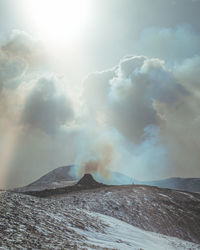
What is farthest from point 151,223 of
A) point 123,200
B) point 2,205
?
point 2,205

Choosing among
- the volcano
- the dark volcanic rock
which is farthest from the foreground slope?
the volcano

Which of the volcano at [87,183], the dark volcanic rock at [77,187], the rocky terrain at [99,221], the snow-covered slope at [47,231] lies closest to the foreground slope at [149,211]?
the rocky terrain at [99,221]

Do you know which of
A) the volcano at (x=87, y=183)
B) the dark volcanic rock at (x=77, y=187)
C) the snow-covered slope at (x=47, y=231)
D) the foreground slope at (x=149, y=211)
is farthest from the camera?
the volcano at (x=87, y=183)

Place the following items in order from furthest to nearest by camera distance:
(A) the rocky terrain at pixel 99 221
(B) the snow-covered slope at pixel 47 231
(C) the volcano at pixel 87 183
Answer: (C) the volcano at pixel 87 183, (A) the rocky terrain at pixel 99 221, (B) the snow-covered slope at pixel 47 231

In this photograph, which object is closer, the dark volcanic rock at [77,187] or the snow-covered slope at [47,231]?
the snow-covered slope at [47,231]

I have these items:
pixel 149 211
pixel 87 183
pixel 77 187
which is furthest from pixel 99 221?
pixel 87 183

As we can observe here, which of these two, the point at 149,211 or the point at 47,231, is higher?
the point at 47,231

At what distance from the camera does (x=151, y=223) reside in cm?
3042

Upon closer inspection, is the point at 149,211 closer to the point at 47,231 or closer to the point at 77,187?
the point at 77,187

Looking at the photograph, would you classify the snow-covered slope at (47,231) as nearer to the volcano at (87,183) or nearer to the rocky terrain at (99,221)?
the rocky terrain at (99,221)

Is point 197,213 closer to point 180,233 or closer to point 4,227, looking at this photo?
point 180,233

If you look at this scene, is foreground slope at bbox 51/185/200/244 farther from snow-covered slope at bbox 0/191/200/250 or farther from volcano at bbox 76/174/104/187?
volcano at bbox 76/174/104/187

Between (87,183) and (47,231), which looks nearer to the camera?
(47,231)

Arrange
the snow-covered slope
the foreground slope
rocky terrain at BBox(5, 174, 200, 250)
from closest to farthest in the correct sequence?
the snow-covered slope, rocky terrain at BBox(5, 174, 200, 250), the foreground slope
